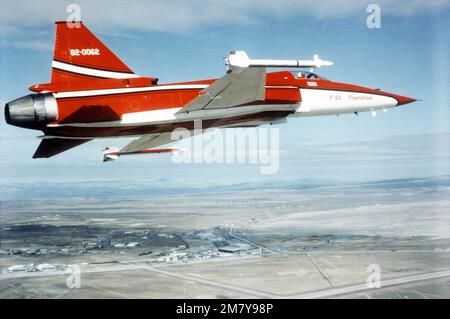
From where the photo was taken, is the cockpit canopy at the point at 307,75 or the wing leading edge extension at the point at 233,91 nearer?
the wing leading edge extension at the point at 233,91

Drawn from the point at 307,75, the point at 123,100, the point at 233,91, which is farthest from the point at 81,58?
the point at 307,75

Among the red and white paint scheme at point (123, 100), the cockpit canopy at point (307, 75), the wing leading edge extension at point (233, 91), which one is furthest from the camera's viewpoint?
the cockpit canopy at point (307, 75)

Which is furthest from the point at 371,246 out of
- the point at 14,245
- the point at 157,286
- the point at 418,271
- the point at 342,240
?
the point at 14,245

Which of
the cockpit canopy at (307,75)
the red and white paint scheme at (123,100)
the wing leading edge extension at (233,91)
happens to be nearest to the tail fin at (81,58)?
the red and white paint scheme at (123,100)

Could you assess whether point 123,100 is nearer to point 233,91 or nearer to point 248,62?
point 233,91

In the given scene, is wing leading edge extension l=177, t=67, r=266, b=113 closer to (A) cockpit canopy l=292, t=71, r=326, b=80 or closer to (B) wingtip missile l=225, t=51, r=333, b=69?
(B) wingtip missile l=225, t=51, r=333, b=69

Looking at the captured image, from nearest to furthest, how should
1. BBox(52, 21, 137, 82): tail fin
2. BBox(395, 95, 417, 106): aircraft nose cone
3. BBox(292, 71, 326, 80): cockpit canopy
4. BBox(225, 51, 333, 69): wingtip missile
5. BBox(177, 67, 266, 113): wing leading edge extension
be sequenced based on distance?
BBox(225, 51, 333, 69): wingtip missile < BBox(177, 67, 266, 113): wing leading edge extension < BBox(52, 21, 137, 82): tail fin < BBox(292, 71, 326, 80): cockpit canopy < BBox(395, 95, 417, 106): aircraft nose cone

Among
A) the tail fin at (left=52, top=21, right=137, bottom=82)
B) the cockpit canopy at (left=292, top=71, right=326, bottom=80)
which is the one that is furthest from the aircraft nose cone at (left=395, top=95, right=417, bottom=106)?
the tail fin at (left=52, top=21, right=137, bottom=82)

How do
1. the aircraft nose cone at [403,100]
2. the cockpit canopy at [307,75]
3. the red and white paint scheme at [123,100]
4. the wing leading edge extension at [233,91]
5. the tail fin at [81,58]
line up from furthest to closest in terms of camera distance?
the aircraft nose cone at [403,100], the cockpit canopy at [307,75], the tail fin at [81,58], the red and white paint scheme at [123,100], the wing leading edge extension at [233,91]

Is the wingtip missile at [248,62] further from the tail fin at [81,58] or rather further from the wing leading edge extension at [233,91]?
the tail fin at [81,58]
